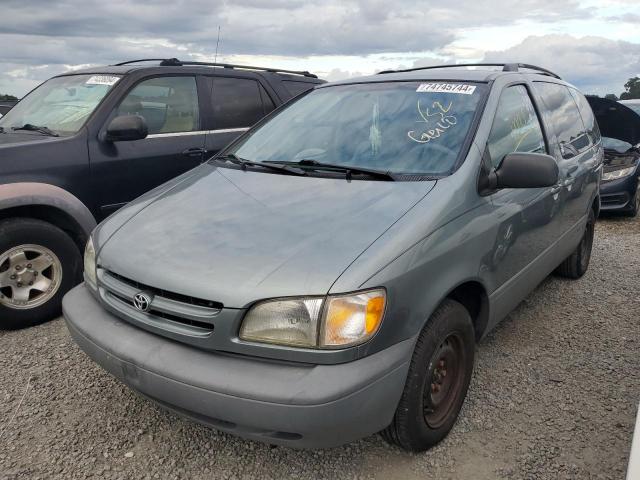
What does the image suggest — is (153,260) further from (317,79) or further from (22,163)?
(317,79)

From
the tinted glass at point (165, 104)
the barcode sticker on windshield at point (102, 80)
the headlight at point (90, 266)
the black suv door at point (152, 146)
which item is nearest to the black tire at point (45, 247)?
the black suv door at point (152, 146)

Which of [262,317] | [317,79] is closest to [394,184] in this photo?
[262,317]

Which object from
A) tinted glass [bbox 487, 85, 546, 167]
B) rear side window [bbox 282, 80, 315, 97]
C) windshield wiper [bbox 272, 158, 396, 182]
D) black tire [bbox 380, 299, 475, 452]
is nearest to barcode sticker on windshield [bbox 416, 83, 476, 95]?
tinted glass [bbox 487, 85, 546, 167]

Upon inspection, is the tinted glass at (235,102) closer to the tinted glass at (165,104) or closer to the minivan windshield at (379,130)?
the tinted glass at (165,104)

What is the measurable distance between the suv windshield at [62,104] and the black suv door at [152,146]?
0.21 metres

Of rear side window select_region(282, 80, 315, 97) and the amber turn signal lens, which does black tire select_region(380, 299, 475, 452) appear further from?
rear side window select_region(282, 80, 315, 97)

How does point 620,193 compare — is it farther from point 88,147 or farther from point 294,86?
point 88,147

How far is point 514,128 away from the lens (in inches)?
122

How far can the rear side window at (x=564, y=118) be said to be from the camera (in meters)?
3.65

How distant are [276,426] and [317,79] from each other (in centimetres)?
476

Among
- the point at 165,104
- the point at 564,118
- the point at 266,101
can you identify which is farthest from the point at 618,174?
the point at 165,104

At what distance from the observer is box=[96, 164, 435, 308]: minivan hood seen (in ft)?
6.52

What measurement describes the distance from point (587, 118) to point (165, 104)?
3572mm

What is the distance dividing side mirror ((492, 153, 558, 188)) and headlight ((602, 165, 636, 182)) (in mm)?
5424
